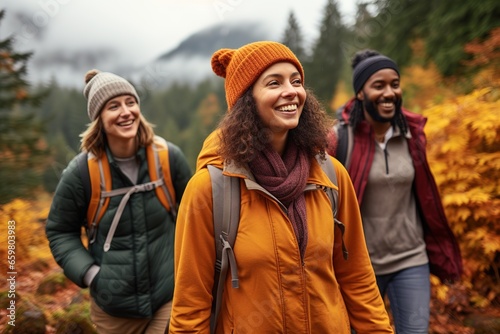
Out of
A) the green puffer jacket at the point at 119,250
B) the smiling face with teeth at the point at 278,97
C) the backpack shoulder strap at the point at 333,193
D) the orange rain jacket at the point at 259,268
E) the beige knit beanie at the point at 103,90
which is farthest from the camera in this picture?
the beige knit beanie at the point at 103,90

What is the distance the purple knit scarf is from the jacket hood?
0.60 ft

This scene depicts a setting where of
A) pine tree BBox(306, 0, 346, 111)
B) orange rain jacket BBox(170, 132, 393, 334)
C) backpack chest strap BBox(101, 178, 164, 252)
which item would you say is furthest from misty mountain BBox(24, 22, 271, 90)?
orange rain jacket BBox(170, 132, 393, 334)

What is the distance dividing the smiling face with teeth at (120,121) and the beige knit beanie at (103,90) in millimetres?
43

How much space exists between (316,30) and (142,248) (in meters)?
37.2

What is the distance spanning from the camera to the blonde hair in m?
3.11

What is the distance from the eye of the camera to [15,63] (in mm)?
10734

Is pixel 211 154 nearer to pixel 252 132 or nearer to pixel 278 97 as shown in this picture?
pixel 252 132

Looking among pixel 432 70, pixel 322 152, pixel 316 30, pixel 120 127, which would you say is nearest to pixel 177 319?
pixel 322 152

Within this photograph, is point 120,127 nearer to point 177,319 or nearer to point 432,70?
point 177,319

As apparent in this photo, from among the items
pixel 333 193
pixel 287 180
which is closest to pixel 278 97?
pixel 287 180

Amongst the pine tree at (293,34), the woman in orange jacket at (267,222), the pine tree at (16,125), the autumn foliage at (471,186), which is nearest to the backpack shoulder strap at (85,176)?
the woman in orange jacket at (267,222)

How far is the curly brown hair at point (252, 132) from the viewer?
1.92 m

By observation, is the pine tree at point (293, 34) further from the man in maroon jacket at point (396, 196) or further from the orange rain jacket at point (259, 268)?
the orange rain jacket at point (259, 268)

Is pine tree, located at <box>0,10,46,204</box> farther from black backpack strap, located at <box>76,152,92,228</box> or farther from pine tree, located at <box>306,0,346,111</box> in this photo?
pine tree, located at <box>306,0,346,111</box>
